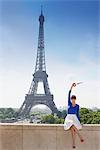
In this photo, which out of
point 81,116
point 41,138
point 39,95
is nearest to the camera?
point 41,138

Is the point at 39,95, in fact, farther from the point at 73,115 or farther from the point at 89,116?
the point at 73,115

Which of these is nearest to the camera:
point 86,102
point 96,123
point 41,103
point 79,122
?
point 79,122

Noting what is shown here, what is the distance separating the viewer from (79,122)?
3303 mm

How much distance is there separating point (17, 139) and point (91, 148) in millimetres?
772

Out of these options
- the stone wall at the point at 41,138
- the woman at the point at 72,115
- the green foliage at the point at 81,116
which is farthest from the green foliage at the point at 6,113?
the woman at the point at 72,115

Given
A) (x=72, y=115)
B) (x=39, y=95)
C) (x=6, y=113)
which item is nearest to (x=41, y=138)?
(x=72, y=115)

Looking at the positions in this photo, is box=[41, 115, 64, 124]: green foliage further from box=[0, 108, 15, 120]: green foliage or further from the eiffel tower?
the eiffel tower

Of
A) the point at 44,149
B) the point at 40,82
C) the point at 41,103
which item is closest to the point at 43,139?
the point at 44,149

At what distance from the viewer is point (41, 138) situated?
343 centimetres

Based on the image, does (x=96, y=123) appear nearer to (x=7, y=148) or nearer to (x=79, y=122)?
(x=79, y=122)

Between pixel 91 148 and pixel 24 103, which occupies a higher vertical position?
pixel 24 103

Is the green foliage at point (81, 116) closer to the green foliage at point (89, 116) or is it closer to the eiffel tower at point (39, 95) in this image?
the green foliage at point (89, 116)

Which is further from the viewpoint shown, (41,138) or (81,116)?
(81,116)

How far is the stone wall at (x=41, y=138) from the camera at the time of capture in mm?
3418
